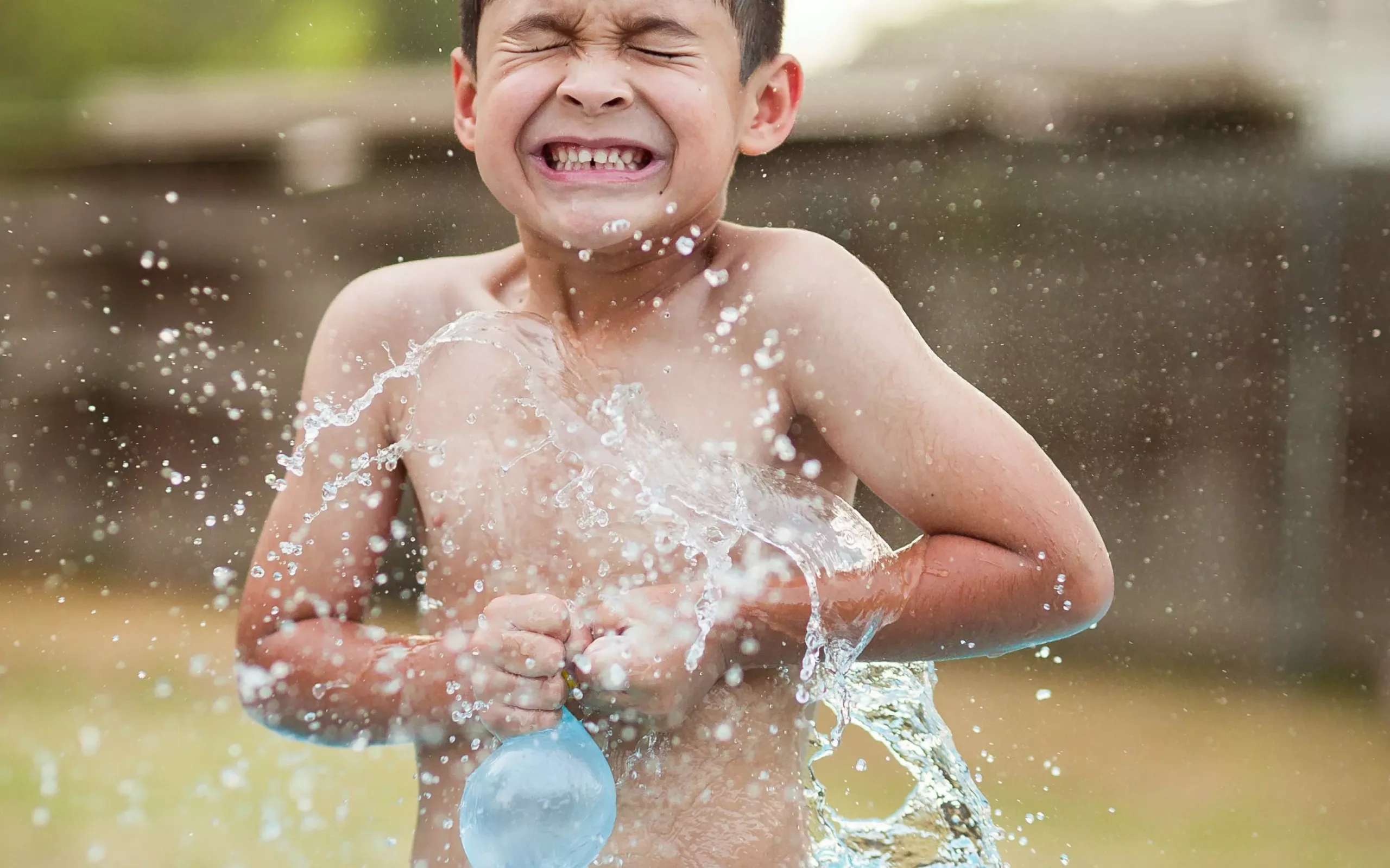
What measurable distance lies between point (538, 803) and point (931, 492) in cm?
32

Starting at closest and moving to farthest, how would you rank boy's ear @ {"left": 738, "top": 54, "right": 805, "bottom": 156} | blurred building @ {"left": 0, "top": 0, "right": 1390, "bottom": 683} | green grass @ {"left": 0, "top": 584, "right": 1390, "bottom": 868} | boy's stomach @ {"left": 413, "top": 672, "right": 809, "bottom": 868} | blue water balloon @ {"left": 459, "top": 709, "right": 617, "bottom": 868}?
blue water balloon @ {"left": 459, "top": 709, "right": 617, "bottom": 868}, boy's stomach @ {"left": 413, "top": 672, "right": 809, "bottom": 868}, boy's ear @ {"left": 738, "top": 54, "right": 805, "bottom": 156}, green grass @ {"left": 0, "top": 584, "right": 1390, "bottom": 868}, blurred building @ {"left": 0, "top": 0, "right": 1390, "bottom": 683}

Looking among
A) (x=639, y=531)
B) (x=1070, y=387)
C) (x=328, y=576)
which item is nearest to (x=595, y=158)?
(x=639, y=531)

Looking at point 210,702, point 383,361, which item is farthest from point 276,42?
point 383,361

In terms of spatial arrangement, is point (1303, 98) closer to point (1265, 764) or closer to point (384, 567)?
point (1265, 764)

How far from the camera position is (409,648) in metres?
0.99

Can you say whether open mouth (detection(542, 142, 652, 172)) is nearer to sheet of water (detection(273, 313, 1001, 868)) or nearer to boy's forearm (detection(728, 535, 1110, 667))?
sheet of water (detection(273, 313, 1001, 868))

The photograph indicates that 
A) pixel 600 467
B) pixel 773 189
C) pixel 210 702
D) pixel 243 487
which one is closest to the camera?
pixel 600 467

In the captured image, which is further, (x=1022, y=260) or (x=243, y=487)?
(x=243, y=487)

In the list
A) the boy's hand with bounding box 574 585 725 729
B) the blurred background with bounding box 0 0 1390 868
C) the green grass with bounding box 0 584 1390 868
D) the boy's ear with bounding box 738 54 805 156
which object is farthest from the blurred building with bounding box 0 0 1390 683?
the boy's hand with bounding box 574 585 725 729

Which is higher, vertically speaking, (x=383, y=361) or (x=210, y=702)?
(x=383, y=361)

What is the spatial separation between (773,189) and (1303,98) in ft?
4.03

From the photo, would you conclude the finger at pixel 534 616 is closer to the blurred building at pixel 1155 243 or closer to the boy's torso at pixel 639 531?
the boy's torso at pixel 639 531

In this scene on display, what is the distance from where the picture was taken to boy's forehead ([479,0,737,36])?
971 millimetres

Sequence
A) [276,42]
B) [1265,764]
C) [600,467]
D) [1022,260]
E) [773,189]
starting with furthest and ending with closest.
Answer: [276,42]
[1022,260]
[773,189]
[1265,764]
[600,467]
